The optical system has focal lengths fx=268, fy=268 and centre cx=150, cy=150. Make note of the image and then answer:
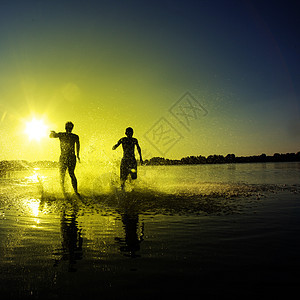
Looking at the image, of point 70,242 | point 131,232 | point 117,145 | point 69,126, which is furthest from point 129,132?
A: point 70,242

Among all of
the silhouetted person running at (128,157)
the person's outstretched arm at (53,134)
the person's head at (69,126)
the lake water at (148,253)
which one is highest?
the person's head at (69,126)

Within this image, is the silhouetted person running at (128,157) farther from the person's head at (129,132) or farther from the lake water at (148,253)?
the lake water at (148,253)

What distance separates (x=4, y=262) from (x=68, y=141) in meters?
8.69

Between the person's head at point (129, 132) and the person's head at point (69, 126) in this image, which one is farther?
the person's head at point (129, 132)

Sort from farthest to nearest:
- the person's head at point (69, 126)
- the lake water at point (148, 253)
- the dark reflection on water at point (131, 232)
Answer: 1. the person's head at point (69, 126)
2. the dark reflection on water at point (131, 232)
3. the lake water at point (148, 253)

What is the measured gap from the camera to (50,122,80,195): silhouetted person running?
12.0 m

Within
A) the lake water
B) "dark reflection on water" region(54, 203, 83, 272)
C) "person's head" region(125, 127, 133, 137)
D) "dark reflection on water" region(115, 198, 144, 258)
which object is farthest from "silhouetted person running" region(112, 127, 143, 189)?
"dark reflection on water" region(54, 203, 83, 272)

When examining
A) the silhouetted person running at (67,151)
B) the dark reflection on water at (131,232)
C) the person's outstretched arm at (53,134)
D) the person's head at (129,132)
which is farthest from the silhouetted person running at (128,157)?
the dark reflection on water at (131,232)

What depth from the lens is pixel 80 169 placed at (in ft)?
50.5

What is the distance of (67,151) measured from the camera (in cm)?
1216

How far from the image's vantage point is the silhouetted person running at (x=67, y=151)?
39.4 feet

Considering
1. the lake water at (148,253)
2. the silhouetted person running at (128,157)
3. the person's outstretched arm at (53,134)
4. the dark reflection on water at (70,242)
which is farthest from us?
the silhouetted person running at (128,157)

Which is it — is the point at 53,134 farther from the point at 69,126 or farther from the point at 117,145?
the point at 117,145

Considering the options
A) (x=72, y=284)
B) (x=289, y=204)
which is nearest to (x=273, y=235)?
(x=72, y=284)
